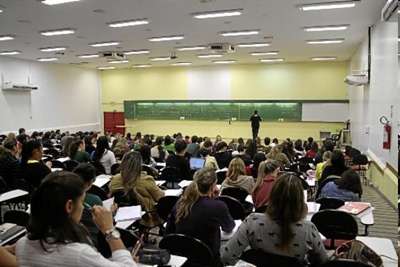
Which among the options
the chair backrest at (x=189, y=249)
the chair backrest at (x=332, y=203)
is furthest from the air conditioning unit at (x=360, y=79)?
the chair backrest at (x=189, y=249)

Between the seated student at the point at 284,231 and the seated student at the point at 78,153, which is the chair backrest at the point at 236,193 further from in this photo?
the seated student at the point at 78,153

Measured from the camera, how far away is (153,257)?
260 cm

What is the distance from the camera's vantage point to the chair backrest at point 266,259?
103 inches

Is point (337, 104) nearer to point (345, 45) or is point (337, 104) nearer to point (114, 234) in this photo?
point (345, 45)

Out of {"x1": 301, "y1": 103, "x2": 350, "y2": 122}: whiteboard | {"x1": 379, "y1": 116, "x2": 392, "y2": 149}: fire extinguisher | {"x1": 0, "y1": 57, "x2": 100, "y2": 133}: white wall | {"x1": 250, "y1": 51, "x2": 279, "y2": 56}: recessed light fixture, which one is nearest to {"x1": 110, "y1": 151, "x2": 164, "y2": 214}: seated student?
{"x1": 379, "y1": 116, "x2": 392, "y2": 149}: fire extinguisher

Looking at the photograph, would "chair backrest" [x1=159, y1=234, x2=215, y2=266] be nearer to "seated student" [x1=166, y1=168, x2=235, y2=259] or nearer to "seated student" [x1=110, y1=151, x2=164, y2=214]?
"seated student" [x1=166, y1=168, x2=235, y2=259]

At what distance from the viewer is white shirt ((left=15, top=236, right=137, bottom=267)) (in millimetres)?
1742

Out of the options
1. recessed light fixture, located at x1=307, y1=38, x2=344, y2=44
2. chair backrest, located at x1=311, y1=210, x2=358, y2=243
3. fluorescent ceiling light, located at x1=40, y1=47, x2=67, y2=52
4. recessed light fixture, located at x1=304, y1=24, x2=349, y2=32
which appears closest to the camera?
chair backrest, located at x1=311, y1=210, x2=358, y2=243

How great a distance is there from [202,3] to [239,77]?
11.8m

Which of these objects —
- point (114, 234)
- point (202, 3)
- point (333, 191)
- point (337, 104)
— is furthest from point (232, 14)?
point (337, 104)

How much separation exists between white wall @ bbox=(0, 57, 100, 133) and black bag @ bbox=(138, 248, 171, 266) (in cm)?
1500

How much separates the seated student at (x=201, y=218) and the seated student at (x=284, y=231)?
485 millimetres

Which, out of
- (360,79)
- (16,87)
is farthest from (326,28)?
(16,87)

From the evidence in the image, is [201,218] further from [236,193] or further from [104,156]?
[104,156]
